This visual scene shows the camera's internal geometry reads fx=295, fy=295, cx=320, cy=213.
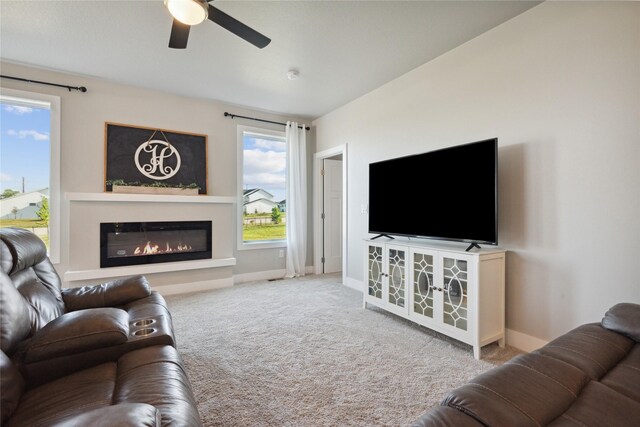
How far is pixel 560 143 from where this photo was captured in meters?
2.14

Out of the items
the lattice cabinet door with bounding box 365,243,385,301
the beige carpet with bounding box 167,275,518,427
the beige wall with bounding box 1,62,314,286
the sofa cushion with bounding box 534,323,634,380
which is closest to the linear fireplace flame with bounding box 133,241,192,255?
the beige wall with bounding box 1,62,314,286

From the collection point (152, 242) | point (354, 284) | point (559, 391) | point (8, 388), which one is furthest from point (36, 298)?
Answer: point (354, 284)

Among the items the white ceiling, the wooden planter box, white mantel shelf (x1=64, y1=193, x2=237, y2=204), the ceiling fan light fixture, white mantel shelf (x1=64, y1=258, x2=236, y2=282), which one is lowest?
white mantel shelf (x1=64, y1=258, x2=236, y2=282)

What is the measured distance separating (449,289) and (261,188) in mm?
3273

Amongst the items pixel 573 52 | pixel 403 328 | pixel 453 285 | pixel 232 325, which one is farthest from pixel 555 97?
pixel 232 325

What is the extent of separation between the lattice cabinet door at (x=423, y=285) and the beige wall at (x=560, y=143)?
564mm

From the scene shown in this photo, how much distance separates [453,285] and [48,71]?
477cm

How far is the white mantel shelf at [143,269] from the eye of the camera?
3418 mm

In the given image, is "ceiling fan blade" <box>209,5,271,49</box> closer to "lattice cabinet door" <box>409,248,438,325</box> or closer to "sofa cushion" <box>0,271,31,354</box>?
"sofa cushion" <box>0,271,31,354</box>

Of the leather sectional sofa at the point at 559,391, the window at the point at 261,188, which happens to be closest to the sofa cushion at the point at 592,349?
the leather sectional sofa at the point at 559,391

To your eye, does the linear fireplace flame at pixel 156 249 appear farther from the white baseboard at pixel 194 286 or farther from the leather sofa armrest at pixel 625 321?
the leather sofa armrest at pixel 625 321

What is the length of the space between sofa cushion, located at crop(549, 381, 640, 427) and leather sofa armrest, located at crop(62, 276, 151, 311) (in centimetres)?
232

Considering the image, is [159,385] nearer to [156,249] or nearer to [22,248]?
[22,248]

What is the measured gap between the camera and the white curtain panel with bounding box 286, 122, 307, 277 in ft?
15.8
